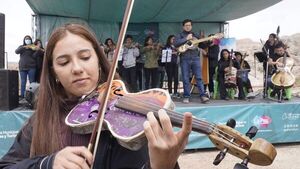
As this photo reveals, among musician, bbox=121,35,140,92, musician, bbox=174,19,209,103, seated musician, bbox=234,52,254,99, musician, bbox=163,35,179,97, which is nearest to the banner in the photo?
musician, bbox=174,19,209,103

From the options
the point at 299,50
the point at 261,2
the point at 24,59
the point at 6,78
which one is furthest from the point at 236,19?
the point at 299,50

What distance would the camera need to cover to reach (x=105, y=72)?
1.40m

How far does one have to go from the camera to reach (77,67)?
1.26 meters

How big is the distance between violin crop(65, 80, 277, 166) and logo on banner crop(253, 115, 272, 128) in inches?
184

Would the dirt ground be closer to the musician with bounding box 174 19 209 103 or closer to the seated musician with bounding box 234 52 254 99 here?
the musician with bounding box 174 19 209 103

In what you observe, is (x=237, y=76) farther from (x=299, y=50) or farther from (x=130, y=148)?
(x=299, y=50)

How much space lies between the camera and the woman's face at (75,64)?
4.18 feet

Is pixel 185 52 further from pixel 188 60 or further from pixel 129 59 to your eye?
pixel 129 59

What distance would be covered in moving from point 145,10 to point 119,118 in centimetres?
934

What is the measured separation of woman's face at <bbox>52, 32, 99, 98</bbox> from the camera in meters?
1.28

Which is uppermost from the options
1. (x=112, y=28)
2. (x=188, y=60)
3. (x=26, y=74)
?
(x=112, y=28)

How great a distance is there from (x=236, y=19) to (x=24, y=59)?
25.2 feet

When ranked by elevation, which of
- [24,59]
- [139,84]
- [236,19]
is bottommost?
[139,84]

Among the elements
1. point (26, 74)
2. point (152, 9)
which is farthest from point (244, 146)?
point (152, 9)
